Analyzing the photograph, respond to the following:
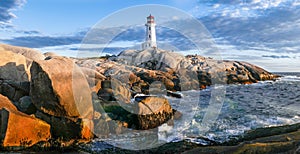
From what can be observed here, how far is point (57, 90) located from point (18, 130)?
2569 millimetres

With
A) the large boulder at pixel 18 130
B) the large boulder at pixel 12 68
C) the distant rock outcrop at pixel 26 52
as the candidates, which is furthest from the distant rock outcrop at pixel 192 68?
the large boulder at pixel 18 130

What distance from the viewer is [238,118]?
57.1 feet

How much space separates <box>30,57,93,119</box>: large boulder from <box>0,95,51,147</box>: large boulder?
4.90ft

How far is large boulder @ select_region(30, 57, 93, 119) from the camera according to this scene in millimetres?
12719

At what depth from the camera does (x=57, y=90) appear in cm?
1267

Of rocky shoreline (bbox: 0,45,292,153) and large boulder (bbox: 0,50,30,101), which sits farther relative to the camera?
large boulder (bbox: 0,50,30,101)

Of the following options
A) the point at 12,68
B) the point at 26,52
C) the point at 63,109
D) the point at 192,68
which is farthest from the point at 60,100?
the point at 192,68

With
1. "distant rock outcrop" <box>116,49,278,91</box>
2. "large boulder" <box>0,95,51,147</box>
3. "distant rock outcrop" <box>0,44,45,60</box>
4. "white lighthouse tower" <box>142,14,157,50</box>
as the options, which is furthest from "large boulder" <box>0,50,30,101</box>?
"white lighthouse tower" <box>142,14,157,50</box>

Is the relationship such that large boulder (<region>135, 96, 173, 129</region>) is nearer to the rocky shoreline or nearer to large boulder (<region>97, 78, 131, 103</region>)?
the rocky shoreline

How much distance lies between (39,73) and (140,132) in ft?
18.7

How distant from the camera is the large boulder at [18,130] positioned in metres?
10.5

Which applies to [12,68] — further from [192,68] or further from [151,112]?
[192,68]

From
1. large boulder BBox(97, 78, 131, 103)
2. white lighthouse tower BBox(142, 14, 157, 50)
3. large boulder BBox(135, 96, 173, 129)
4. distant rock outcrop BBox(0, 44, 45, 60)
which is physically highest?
white lighthouse tower BBox(142, 14, 157, 50)

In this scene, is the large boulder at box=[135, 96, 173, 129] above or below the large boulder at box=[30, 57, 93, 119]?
below
